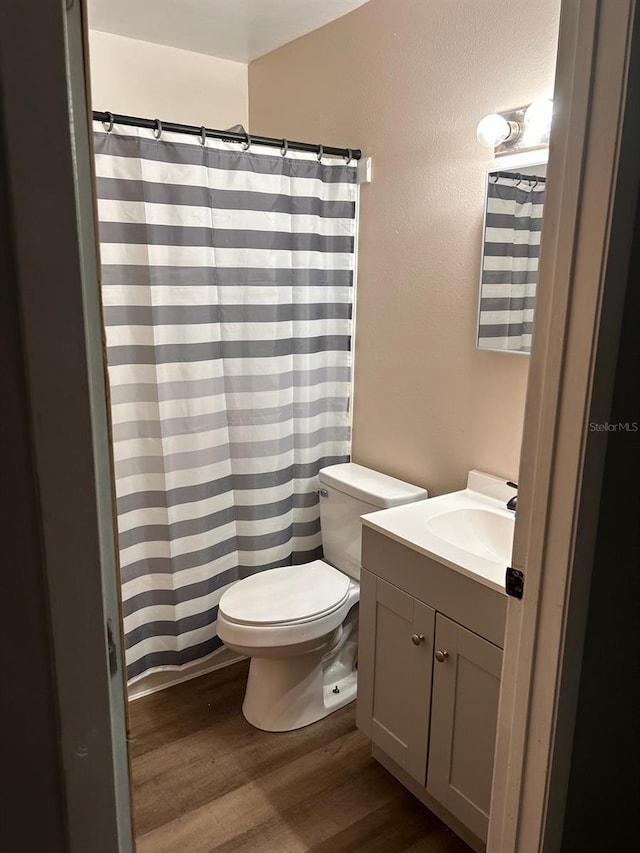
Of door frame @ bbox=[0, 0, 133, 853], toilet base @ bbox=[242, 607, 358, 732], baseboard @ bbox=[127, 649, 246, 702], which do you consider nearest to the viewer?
door frame @ bbox=[0, 0, 133, 853]

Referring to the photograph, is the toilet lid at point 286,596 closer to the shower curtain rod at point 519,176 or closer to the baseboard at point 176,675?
the baseboard at point 176,675

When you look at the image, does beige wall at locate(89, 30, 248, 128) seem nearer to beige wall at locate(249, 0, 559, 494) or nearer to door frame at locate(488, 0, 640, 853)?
beige wall at locate(249, 0, 559, 494)

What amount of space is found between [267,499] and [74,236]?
6.53ft

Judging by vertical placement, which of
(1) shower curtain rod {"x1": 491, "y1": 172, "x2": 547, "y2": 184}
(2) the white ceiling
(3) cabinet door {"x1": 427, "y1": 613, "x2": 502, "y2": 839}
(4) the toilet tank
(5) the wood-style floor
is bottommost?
(5) the wood-style floor

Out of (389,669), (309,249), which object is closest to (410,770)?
(389,669)

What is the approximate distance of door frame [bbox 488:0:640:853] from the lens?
101 centimetres

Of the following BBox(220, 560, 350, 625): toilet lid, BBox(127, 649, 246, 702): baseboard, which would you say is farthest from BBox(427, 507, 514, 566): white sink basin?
BBox(127, 649, 246, 702): baseboard

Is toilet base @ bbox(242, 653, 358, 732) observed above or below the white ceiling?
below

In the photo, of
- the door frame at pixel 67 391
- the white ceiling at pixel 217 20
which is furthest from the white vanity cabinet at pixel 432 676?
the white ceiling at pixel 217 20

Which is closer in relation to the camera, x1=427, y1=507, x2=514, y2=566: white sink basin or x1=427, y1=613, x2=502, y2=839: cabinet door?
x1=427, y1=613, x2=502, y2=839: cabinet door

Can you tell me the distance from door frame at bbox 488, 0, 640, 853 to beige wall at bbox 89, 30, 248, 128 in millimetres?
2071

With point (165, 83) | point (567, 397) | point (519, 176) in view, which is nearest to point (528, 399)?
point (567, 397)

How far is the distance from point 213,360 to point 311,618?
942 mm

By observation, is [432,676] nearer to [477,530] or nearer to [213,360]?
[477,530]
